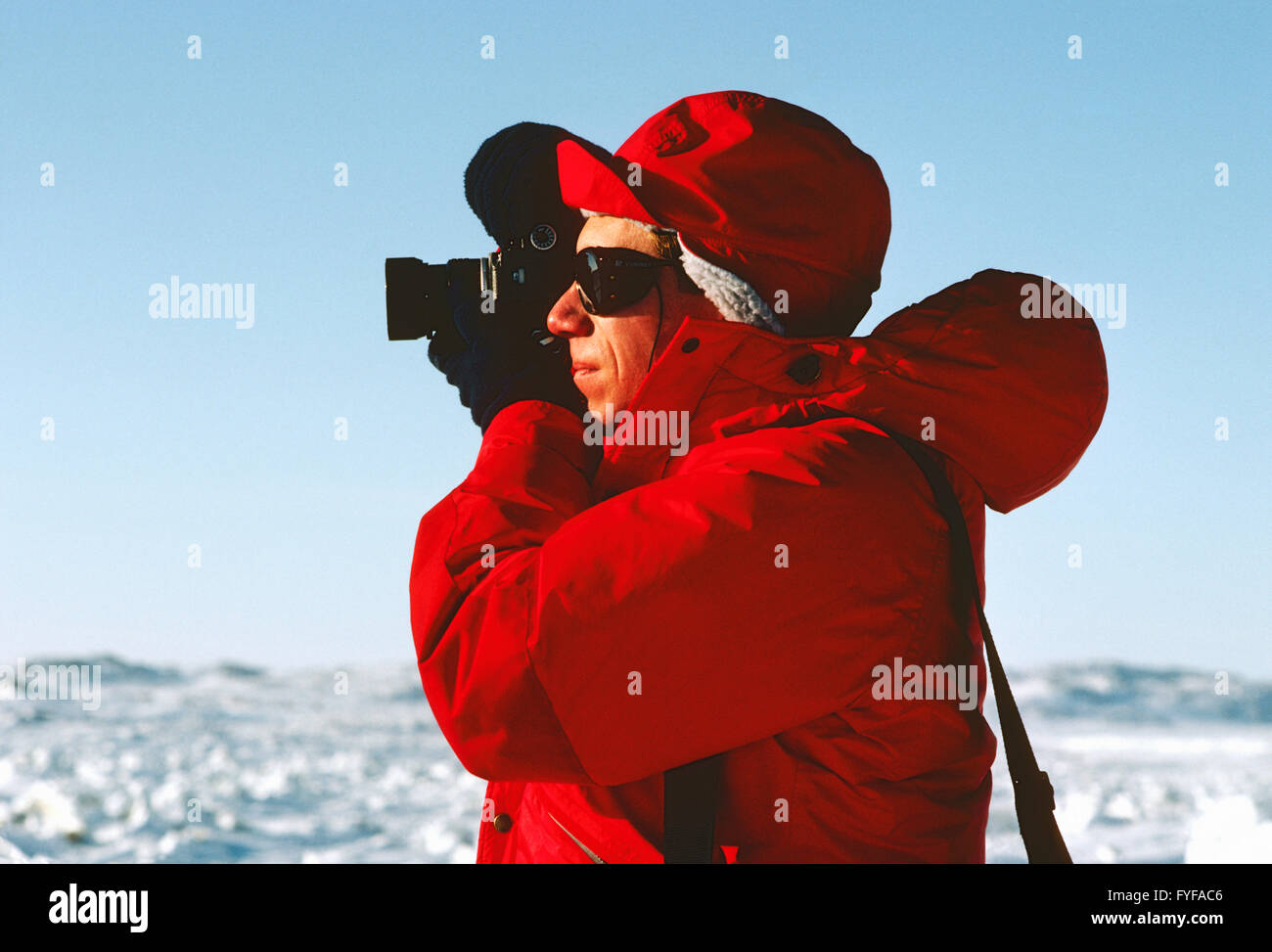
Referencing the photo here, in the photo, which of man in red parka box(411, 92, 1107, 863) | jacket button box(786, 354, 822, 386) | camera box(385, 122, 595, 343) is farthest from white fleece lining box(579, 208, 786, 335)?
camera box(385, 122, 595, 343)

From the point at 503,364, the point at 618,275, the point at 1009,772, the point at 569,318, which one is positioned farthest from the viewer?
the point at 503,364

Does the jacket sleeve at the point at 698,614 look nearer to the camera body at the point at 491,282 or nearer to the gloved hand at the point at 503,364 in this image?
the gloved hand at the point at 503,364

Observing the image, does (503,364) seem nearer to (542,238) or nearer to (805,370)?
(542,238)

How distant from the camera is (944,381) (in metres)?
1.18

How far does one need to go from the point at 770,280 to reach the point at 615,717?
1.93 feet

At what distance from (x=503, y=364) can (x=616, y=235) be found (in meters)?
0.34

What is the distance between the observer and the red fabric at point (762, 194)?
4.31 feet

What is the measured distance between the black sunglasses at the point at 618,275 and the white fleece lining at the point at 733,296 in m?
0.07

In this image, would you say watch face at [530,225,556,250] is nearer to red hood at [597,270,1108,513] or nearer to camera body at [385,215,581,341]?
camera body at [385,215,581,341]

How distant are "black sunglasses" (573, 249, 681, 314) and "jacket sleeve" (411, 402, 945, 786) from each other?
0.37 m

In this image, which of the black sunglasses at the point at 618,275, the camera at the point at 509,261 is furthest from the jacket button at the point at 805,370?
the camera at the point at 509,261

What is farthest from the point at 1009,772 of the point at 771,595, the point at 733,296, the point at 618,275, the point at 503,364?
the point at 503,364

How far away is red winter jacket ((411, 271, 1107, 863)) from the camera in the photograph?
3.57 feet
